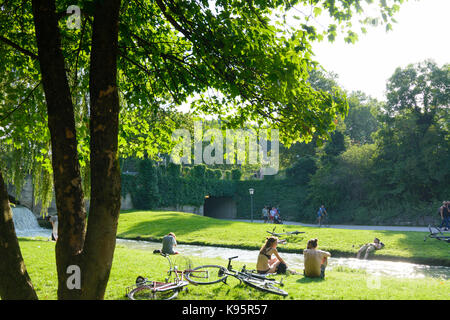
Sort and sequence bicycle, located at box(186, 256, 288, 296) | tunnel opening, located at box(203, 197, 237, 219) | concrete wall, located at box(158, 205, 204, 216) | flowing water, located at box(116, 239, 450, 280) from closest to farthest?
bicycle, located at box(186, 256, 288, 296)
flowing water, located at box(116, 239, 450, 280)
concrete wall, located at box(158, 205, 204, 216)
tunnel opening, located at box(203, 197, 237, 219)

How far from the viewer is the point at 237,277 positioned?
7.93 meters

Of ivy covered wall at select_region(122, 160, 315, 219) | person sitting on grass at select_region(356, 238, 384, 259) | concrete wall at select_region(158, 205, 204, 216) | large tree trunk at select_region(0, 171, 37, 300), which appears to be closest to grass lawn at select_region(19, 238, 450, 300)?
large tree trunk at select_region(0, 171, 37, 300)

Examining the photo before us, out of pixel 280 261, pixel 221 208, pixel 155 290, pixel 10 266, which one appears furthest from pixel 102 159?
pixel 221 208

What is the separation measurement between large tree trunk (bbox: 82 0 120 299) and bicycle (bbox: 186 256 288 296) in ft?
12.8

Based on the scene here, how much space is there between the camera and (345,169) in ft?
122

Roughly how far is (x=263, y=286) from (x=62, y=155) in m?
4.86

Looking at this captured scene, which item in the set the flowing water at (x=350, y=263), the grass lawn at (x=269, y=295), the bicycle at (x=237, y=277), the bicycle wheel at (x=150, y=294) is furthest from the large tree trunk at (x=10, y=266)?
the flowing water at (x=350, y=263)

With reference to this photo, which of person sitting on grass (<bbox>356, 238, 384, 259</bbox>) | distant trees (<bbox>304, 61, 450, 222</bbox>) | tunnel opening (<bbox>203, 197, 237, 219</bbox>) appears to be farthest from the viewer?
tunnel opening (<bbox>203, 197, 237, 219</bbox>)

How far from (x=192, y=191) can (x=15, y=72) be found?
33547mm

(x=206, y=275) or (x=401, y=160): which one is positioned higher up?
(x=401, y=160)

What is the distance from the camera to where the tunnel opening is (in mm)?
47281

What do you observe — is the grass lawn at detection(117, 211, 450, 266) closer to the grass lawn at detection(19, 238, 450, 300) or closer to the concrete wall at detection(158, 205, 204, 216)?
the grass lawn at detection(19, 238, 450, 300)

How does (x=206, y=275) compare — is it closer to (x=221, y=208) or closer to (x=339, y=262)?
(x=339, y=262)

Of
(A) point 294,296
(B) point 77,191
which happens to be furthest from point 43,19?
(A) point 294,296
